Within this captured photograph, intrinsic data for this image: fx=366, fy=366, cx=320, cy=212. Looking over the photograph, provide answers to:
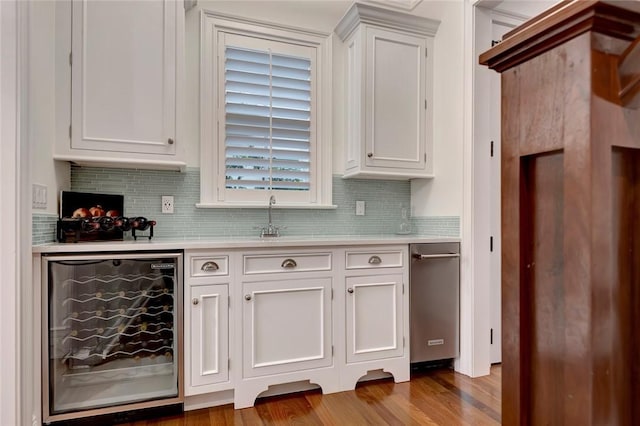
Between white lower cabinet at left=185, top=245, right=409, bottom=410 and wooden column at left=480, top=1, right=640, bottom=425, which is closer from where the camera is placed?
wooden column at left=480, top=1, right=640, bottom=425

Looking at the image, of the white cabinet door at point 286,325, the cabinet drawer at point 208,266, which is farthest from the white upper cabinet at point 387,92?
the cabinet drawer at point 208,266

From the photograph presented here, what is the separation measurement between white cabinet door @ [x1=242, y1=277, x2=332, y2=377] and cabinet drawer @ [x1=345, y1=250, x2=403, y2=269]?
0.66ft

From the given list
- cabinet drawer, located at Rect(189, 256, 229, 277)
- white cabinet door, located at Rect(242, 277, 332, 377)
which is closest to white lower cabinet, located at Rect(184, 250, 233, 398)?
cabinet drawer, located at Rect(189, 256, 229, 277)

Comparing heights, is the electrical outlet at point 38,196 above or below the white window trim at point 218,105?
below

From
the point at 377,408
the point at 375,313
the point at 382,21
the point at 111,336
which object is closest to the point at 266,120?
the point at 382,21

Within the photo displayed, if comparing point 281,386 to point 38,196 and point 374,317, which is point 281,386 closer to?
point 374,317

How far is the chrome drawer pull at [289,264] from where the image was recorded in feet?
7.14

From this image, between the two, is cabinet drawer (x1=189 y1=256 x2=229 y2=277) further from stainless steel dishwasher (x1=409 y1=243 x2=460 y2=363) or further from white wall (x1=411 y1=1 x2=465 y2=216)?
white wall (x1=411 y1=1 x2=465 y2=216)

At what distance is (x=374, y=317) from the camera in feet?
7.75

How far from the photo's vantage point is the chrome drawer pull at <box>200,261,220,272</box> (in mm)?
2016

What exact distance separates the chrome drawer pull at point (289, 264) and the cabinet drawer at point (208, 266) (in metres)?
0.33

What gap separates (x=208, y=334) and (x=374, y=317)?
3.37 feet

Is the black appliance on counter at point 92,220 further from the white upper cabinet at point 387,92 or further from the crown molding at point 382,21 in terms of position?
the crown molding at point 382,21

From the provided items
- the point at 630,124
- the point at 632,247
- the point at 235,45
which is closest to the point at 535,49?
the point at 630,124
